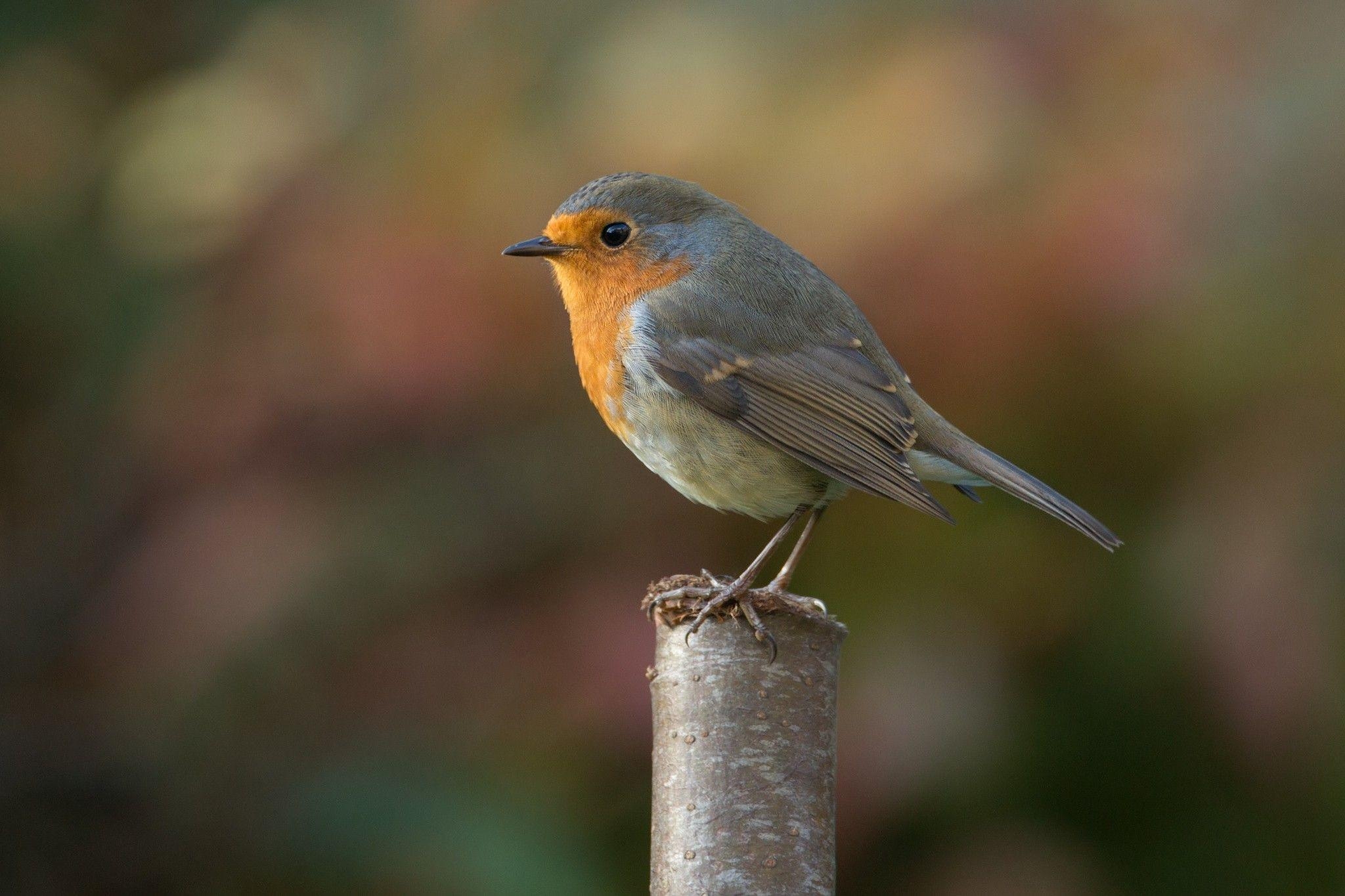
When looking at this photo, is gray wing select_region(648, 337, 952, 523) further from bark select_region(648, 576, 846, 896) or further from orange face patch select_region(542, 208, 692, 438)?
bark select_region(648, 576, 846, 896)

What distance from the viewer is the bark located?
186 centimetres

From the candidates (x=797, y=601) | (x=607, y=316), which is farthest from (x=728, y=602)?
(x=607, y=316)

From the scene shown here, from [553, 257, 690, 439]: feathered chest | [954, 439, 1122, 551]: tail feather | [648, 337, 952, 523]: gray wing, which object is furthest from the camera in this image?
[553, 257, 690, 439]: feathered chest

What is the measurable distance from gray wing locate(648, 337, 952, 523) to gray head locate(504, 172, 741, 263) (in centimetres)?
29

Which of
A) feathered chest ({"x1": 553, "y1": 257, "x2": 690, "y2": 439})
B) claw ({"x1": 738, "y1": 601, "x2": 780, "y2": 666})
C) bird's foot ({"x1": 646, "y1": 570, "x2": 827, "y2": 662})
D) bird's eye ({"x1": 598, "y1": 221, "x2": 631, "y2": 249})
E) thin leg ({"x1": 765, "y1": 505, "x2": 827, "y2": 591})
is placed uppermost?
bird's eye ({"x1": 598, "y1": 221, "x2": 631, "y2": 249})

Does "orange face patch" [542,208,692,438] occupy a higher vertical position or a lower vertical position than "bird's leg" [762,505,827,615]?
higher

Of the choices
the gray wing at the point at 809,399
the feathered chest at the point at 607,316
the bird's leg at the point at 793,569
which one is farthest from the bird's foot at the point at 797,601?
the feathered chest at the point at 607,316

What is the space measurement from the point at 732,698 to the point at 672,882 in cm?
25

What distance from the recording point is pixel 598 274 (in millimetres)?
3199

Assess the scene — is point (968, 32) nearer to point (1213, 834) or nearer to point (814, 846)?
point (1213, 834)

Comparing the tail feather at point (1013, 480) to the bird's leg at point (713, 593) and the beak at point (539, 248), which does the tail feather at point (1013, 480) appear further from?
the beak at point (539, 248)

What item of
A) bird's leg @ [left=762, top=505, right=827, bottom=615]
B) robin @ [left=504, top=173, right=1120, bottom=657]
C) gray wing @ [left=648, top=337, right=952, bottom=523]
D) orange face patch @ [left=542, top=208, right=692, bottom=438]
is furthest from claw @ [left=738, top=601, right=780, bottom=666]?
orange face patch @ [left=542, top=208, right=692, bottom=438]

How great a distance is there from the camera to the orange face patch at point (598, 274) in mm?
3146

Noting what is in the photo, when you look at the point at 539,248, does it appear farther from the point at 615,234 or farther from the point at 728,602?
the point at 728,602
